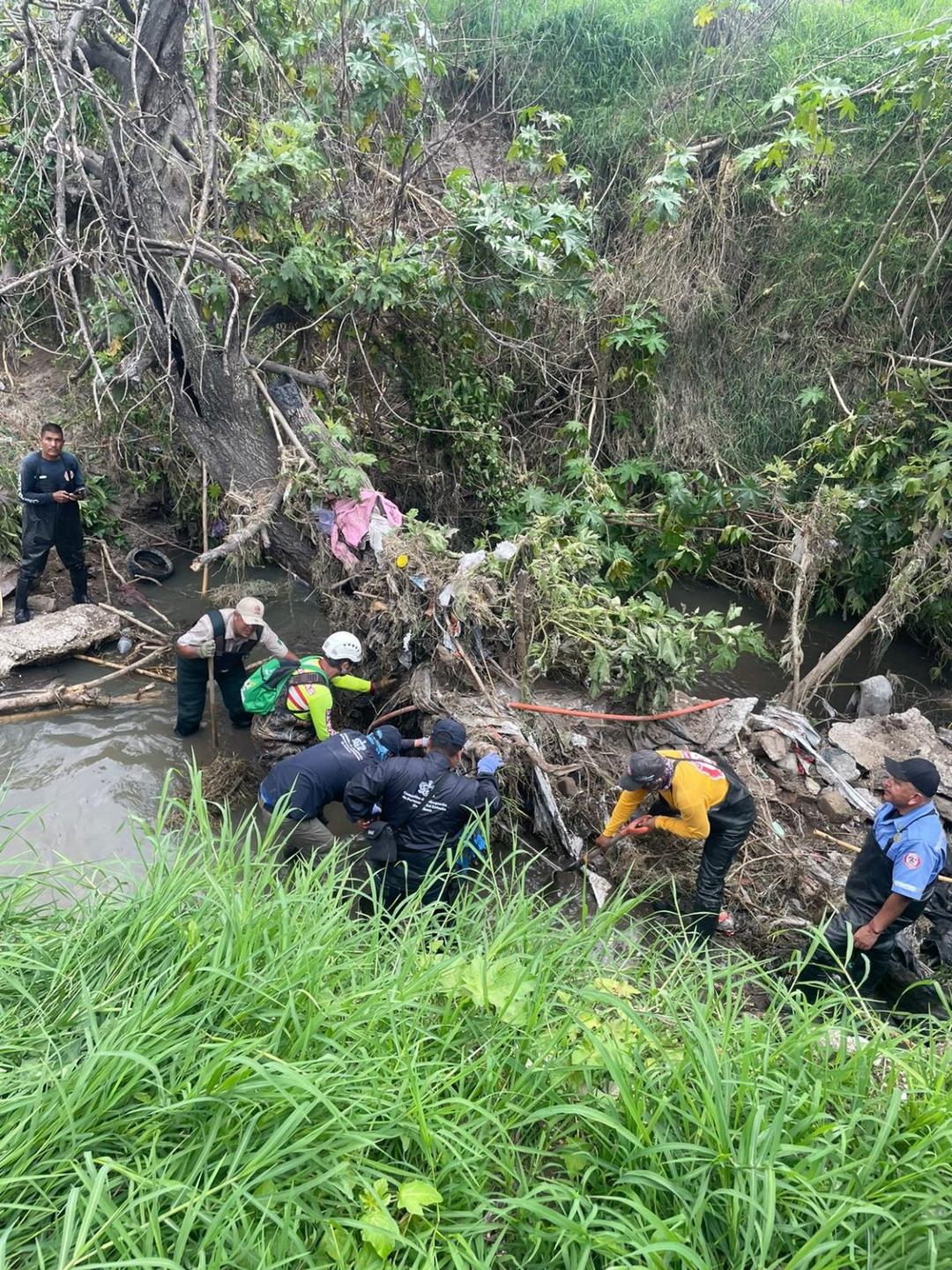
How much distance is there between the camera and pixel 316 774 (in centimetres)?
430

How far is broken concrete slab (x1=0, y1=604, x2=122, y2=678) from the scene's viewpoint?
632 centimetres

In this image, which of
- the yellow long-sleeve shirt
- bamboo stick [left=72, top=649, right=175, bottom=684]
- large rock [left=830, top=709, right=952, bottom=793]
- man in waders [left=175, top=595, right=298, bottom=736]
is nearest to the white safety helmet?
man in waders [left=175, top=595, right=298, bottom=736]

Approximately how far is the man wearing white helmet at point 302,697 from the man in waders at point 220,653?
1.24 feet

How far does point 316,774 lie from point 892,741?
477cm

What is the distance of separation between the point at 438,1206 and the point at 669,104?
11361 mm

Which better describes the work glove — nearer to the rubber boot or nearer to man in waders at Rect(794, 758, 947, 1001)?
man in waders at Rect(794, 758, 947, 1001)

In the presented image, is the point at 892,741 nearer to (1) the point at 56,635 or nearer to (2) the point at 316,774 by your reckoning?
(2) the point at 316,774

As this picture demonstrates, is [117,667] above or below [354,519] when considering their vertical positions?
below

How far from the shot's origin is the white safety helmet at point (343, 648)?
17.7 ft

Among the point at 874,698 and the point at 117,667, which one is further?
the point at 874,698

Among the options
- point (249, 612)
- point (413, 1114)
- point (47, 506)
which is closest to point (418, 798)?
point (413, 1114)

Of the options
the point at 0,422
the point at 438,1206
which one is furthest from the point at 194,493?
the point at 438,1206

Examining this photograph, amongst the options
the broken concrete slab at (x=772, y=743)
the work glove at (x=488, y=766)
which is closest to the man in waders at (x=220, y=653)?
the work glove at (x=488, y=766)

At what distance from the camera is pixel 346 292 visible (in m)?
6.70
